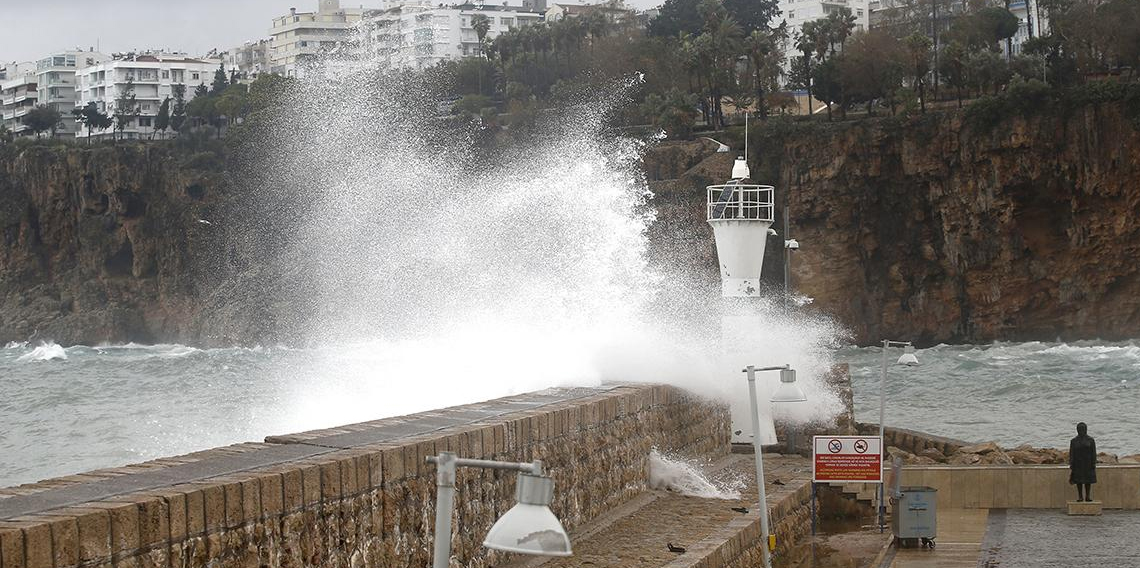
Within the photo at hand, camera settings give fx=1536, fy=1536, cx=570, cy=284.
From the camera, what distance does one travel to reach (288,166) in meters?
95.5

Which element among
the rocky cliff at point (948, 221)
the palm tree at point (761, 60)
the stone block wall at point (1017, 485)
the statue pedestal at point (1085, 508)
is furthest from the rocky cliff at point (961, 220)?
the statue pedestal at point (1085, 508)

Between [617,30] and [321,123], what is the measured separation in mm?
26869

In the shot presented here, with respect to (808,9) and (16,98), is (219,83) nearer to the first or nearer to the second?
(16,98)

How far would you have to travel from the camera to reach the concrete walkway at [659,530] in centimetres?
1186

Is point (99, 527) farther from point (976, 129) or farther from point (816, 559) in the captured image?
point (976, 129)

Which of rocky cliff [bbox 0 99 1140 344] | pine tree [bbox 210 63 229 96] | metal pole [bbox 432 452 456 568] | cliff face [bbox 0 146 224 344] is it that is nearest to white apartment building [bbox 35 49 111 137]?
pine tree [bbox 210 63 229 96]

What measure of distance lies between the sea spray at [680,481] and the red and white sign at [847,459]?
94 cm

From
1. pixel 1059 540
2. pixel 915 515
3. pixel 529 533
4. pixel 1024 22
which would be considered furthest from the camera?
pixel 1024 22

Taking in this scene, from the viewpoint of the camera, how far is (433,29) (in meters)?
124

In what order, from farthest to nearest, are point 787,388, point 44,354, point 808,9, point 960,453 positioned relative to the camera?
point 808,9 < point 44,354 < point 960,453 < point 787,388

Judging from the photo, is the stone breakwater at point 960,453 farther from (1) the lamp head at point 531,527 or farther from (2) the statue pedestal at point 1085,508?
(1) the lamp head at point 531,527

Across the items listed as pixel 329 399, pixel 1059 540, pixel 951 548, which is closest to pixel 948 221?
pixel 329 399

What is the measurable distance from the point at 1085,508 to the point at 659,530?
6208 mm

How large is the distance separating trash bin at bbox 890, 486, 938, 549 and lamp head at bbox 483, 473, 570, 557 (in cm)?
1012
